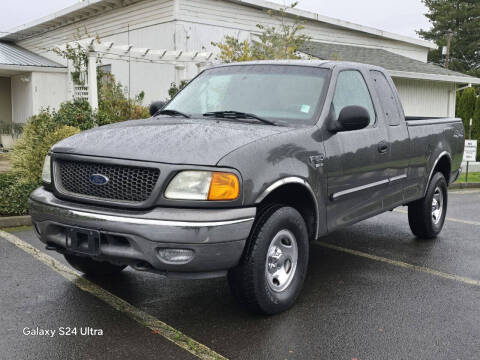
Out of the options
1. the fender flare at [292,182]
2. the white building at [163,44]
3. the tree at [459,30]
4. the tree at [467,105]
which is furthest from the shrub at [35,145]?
the tree at [459,30]

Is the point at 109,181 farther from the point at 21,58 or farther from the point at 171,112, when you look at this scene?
the point at 21,58

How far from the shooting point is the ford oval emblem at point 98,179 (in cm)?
379

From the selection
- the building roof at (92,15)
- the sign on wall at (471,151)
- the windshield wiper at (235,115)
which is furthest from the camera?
the building roof at (92,15)

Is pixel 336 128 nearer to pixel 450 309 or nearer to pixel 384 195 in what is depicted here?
pixel 384 195

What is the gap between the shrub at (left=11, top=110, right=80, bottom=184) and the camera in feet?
27.7

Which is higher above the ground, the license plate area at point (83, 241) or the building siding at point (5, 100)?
the building siding at point (5, 100)

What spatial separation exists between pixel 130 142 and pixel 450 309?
112 inches

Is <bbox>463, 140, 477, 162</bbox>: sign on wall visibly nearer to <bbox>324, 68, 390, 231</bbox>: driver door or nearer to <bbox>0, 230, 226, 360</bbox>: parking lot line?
<bbox>324, 68, 390, 231</bbox>: driver door

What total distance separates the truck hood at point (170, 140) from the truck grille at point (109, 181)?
3.4 inches

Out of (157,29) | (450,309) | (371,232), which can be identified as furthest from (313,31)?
(450,309)

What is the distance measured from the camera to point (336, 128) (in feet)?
15.3

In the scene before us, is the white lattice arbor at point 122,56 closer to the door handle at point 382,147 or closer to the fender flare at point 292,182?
the door handle at point 382,147

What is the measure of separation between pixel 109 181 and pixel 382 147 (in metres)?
2.78

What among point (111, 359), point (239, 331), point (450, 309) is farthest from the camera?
point (450, 309)
